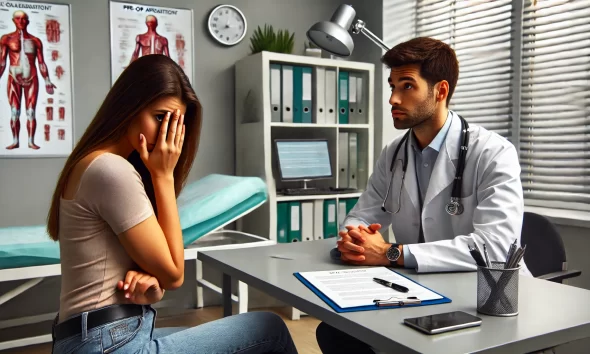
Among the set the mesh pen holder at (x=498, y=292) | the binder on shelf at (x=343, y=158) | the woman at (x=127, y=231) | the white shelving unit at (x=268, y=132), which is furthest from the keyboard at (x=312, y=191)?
the mesh pen holder at (x=498, y=292)

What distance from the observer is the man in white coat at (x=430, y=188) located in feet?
4.79

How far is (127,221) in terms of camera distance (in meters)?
1.12

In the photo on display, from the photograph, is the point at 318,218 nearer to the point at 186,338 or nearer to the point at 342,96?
the point at 342,96

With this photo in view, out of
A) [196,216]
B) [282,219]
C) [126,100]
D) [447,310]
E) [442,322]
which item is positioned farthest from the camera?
[282,219]

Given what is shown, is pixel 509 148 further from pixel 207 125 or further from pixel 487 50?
pixel 207 125

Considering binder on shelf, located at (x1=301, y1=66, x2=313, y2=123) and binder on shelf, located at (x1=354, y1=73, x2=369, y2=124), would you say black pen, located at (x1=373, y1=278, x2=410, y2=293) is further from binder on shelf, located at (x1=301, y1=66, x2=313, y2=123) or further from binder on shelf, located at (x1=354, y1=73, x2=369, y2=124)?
binder on shelf, located at (x1=354, y1=73, x2=369, y2=124)

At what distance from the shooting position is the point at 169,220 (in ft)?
4.07

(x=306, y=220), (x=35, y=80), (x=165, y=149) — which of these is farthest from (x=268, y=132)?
(x=165, y=149)

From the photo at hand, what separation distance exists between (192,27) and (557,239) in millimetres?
2469

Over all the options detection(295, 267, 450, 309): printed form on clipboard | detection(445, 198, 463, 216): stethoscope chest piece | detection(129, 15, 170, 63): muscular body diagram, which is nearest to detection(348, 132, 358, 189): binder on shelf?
detection(129, 15, 170, 63): muscular body diagram

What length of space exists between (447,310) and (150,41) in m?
2.72

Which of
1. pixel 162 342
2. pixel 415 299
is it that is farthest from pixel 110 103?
pixel 415 299

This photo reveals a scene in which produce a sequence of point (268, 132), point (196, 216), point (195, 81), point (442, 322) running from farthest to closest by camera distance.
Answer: point (195, 81) < point (268, 132) < point (196, 216) < point (442, 322)

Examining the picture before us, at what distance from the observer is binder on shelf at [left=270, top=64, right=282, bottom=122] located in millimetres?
3242
